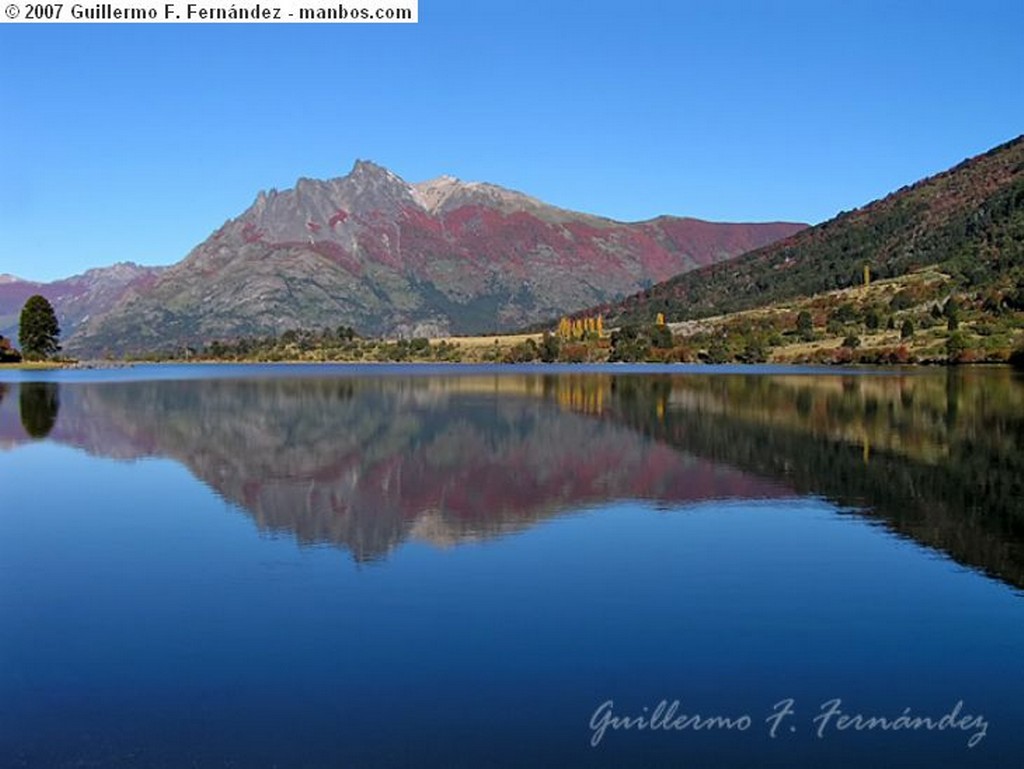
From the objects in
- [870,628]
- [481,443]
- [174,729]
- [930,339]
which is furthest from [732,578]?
[930,339]

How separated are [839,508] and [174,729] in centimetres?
2665

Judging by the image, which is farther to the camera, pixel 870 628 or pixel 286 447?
pixel 286 447

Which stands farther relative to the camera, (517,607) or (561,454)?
(561,454)

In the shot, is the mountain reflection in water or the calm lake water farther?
the mountain reflection in water

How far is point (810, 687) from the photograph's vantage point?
17781mm

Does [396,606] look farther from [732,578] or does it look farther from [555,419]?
[555,419]

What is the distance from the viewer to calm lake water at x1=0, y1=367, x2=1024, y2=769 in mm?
15867

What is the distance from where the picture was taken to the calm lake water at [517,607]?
15867mm

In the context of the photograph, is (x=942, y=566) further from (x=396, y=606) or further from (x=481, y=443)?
(x=481, y=443)

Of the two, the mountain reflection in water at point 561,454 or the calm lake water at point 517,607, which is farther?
the mountain reflection in water at point 561,454

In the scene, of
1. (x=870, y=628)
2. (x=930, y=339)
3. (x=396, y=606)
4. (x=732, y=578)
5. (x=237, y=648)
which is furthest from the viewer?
(x=930, y=339)

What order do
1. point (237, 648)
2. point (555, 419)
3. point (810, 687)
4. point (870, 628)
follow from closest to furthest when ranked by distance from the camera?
1. point (810, 687)
2. point (237, 648)
3. point (870, 628)
4. point (555, 419)

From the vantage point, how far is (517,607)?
2308 cm

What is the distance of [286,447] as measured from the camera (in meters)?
57.8
